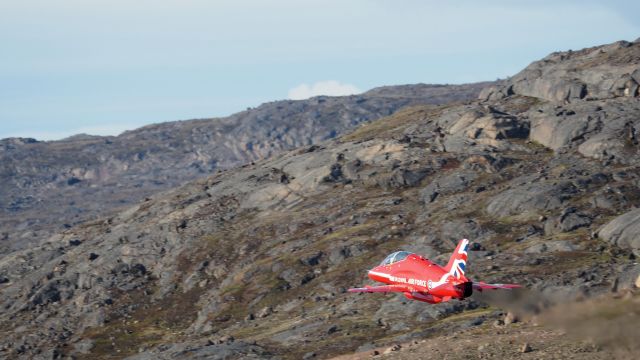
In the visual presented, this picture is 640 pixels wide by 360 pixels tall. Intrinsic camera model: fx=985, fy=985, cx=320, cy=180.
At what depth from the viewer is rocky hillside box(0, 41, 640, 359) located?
Result: 4638 inches

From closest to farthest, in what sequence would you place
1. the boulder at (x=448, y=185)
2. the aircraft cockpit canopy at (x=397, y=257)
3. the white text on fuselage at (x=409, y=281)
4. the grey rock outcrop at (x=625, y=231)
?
the white text on fuselage at (x=409, y=281) → the aircraft cockpit canopy at (x=397, y=257) → the grey rock outcrop at (x=625, y=231) → the boulder at (x=448, y=185)

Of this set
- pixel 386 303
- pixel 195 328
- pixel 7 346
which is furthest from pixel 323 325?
pixel 7 346

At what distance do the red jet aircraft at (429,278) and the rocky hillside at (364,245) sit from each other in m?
9.80

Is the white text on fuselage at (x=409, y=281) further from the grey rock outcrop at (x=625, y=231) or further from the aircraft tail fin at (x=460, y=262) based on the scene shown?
the grey rock outcrop at (x=625, y=231)

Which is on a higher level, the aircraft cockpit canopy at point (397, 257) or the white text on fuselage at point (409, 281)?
the aircraft cockpit canopy at point (397, 257)

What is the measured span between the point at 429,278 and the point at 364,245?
74121 mm

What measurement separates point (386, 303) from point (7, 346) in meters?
65.1

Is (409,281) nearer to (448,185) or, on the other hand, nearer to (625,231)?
(625,231)

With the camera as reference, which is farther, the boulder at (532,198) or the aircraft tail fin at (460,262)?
the boulder at (532,198)

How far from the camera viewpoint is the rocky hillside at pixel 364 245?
118m

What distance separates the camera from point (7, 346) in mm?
153625

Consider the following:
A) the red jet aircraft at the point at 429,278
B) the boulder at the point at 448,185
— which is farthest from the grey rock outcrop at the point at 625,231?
the red jet aircraft at the point at 429,278

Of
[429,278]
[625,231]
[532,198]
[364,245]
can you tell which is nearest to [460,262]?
[429,278]

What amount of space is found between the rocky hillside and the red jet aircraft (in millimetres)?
9802
